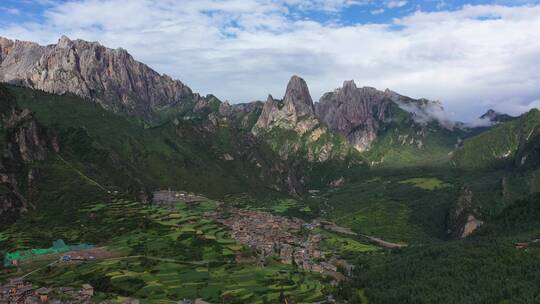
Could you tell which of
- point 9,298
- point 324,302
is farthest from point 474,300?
point 9,298

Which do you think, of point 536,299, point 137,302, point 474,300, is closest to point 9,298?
point 137,302

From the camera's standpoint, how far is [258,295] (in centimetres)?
19925

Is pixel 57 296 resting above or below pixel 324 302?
above

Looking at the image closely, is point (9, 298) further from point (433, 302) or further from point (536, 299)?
point (536, 299)

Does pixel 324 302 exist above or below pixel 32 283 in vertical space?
below

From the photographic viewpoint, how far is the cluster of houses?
17750 centimetres

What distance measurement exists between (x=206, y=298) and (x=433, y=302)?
91.3 metres

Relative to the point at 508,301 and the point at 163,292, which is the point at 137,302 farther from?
the point at 508,301

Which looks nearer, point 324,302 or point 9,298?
point 9,298

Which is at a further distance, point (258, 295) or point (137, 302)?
point (258, 295)

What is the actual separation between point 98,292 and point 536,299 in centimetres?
17032

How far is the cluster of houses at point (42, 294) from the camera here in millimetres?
177500

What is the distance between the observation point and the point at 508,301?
194125 mm

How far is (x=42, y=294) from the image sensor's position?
181625 millimetres
